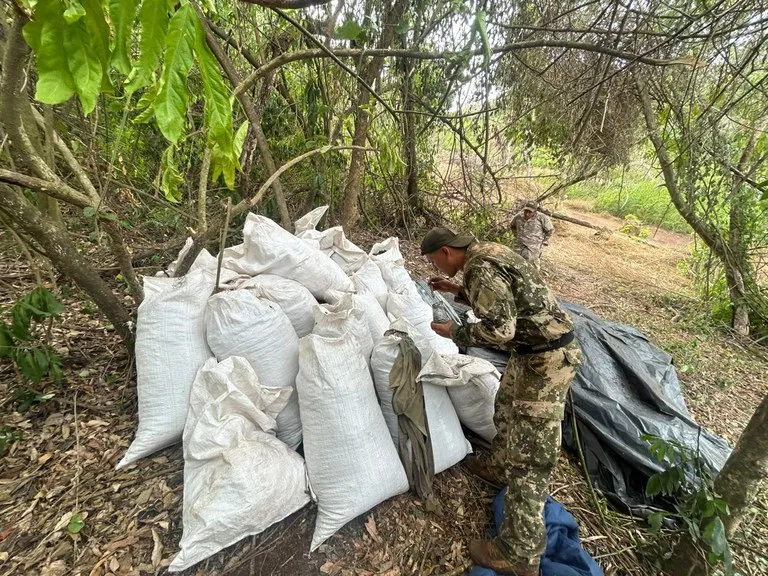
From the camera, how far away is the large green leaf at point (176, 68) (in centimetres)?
43

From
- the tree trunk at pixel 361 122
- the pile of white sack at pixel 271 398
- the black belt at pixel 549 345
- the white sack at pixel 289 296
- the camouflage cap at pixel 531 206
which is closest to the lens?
the pile of white sack at pixel 271 398

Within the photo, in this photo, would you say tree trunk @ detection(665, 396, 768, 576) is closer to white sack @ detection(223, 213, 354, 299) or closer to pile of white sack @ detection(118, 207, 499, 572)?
pile of white sack @ detection(118, 207, 499, 572)

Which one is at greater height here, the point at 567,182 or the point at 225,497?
the point at 567,182

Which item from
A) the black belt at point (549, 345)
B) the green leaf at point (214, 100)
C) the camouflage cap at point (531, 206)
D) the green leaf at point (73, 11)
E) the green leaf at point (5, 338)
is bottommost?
the green leaf at point (5, 338)

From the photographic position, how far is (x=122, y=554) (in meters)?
1.12

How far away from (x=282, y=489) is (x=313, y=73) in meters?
3.36

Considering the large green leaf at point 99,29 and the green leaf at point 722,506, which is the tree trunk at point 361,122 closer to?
the large green leaf at point 99,29

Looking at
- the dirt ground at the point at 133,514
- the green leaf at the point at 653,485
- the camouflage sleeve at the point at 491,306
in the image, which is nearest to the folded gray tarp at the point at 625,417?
the dirt ground at the point at 133,514

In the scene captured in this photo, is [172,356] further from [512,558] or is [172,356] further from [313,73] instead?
[313,73]

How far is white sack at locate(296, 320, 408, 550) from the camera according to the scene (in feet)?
4.15

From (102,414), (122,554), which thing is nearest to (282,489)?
(122,554)

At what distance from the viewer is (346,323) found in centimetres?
150

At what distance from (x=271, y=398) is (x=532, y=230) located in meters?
3.25

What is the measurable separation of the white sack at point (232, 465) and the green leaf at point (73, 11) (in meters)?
1.14
